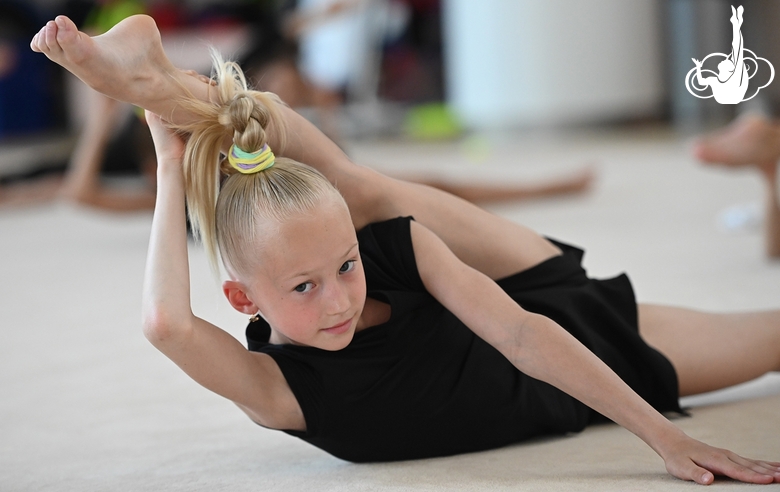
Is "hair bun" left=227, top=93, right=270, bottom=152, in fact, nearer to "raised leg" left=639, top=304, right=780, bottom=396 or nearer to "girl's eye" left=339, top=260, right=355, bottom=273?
"girl's eye" left=339, top=260, right=355, bottom=273

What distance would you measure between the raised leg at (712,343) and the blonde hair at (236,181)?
50 centimetres

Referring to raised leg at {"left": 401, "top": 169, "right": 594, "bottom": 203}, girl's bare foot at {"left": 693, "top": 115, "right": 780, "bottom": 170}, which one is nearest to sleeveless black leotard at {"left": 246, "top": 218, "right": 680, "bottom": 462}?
girl's bare foot at {"left": 693, "top": 115, "right": 780, "bottom": 170}

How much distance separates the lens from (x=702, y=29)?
16.3 ft

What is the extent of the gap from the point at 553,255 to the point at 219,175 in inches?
18.0

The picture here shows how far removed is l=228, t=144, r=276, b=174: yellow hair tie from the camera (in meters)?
0.97

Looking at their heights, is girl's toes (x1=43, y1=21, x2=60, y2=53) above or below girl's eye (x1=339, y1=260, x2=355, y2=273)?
above

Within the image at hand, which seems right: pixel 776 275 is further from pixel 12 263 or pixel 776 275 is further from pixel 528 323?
pixel 12 263

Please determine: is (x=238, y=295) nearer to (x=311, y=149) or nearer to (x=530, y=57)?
(x=311, y=149)

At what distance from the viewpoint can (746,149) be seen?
1.83 m

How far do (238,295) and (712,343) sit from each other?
627mm

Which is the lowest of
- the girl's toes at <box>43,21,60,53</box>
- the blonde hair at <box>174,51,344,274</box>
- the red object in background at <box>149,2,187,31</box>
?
the blonde hair at <box>174,51,344,274</box>

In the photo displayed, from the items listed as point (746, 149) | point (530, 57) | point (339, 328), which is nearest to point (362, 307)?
point (339, 328)

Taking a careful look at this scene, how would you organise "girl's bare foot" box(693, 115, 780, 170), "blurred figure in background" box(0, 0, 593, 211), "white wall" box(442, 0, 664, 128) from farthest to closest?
1. "white wall" box(442, 0, 664, 128)
2. "blurred figure in background" box(0, 0, 593, 211)
3. "girl's bare foot" box(693, 115, 780, 170)

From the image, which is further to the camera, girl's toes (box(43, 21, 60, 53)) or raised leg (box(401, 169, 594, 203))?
raised leg (box(401, 169, 594, 203))
